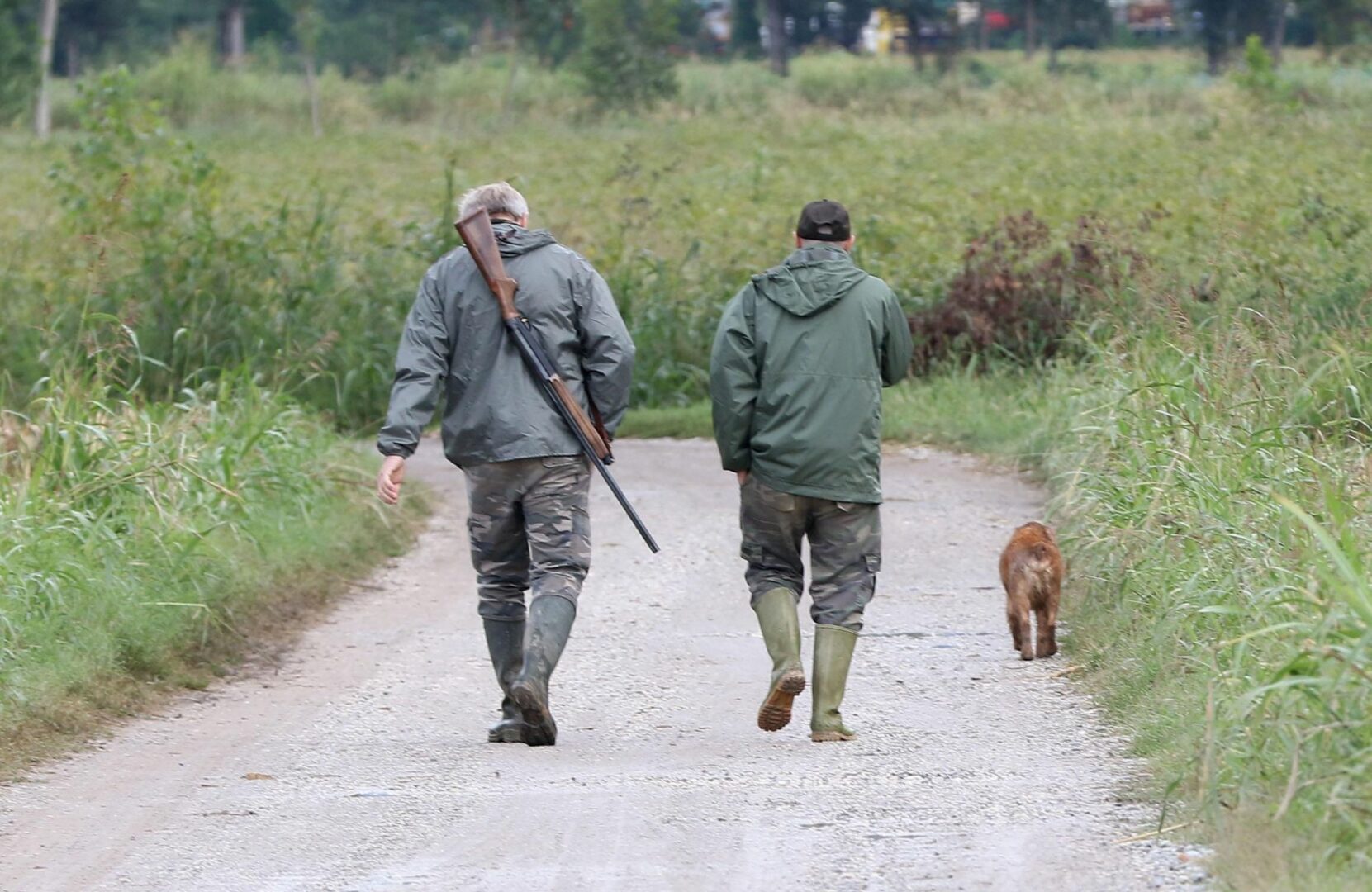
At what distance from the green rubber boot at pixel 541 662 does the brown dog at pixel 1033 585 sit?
205cm

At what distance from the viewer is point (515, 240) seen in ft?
23.1

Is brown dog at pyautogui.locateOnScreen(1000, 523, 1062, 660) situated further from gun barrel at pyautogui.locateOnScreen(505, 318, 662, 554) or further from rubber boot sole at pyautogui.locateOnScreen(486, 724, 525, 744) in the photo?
rubber boot sole at pyautogui.locateOnScreen(486, 724, 525, 744)

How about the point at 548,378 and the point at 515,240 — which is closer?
the point at 548,378

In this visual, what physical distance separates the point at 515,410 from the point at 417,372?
1.26 ft

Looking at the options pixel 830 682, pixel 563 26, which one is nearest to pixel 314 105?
pixel 563 26

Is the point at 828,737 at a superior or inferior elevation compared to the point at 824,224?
inferior

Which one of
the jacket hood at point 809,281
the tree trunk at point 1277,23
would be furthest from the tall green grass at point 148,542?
the tree trunk at point 1277,23

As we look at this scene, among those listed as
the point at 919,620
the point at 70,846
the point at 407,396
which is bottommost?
the point at 919,620

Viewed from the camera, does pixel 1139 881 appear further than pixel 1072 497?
No

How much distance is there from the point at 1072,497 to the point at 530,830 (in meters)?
5.40

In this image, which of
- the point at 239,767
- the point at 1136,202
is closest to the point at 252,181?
the point at 1136,202

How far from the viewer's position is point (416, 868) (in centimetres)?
517

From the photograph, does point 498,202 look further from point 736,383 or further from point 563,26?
point 563,26

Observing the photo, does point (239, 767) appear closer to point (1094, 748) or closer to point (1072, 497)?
point (1094, 748)
